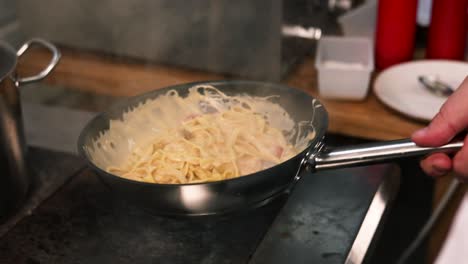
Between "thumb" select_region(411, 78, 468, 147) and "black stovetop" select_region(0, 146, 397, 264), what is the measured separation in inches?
5.5

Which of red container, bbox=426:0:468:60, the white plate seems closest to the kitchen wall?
the white plate

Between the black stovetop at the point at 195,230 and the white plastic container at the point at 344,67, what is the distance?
45cm

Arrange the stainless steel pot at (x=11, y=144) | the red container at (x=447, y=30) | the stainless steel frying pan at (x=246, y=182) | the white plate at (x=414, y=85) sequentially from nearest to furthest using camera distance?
the stainless steel frying pan at (x=246, y=182) < the stainless steel pot at (x=11, y=144) < the white plate at (x=414, y=85) < the red container at (x=447, y=30)

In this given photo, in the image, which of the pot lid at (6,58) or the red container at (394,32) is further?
the red container at (394,32)

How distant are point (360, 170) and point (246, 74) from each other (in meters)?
0.57

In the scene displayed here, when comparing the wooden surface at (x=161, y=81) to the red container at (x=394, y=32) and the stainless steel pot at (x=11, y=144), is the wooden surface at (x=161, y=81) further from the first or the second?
the stainless steel pot at (x=11, y=144)

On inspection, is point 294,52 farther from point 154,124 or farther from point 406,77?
point 154,124

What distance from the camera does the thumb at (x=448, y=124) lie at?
2.53ft

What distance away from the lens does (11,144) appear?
0.88 metres

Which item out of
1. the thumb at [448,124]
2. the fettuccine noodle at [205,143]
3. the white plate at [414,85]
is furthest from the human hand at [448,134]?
the white plate at [414,85]

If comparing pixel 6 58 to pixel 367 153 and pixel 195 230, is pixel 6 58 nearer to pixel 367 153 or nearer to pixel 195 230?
pixel 195 230

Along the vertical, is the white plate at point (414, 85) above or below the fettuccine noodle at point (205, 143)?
below

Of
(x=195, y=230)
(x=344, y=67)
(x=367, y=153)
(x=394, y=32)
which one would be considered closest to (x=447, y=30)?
(x=394, y=32)

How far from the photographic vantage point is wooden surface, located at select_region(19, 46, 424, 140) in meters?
1.30
